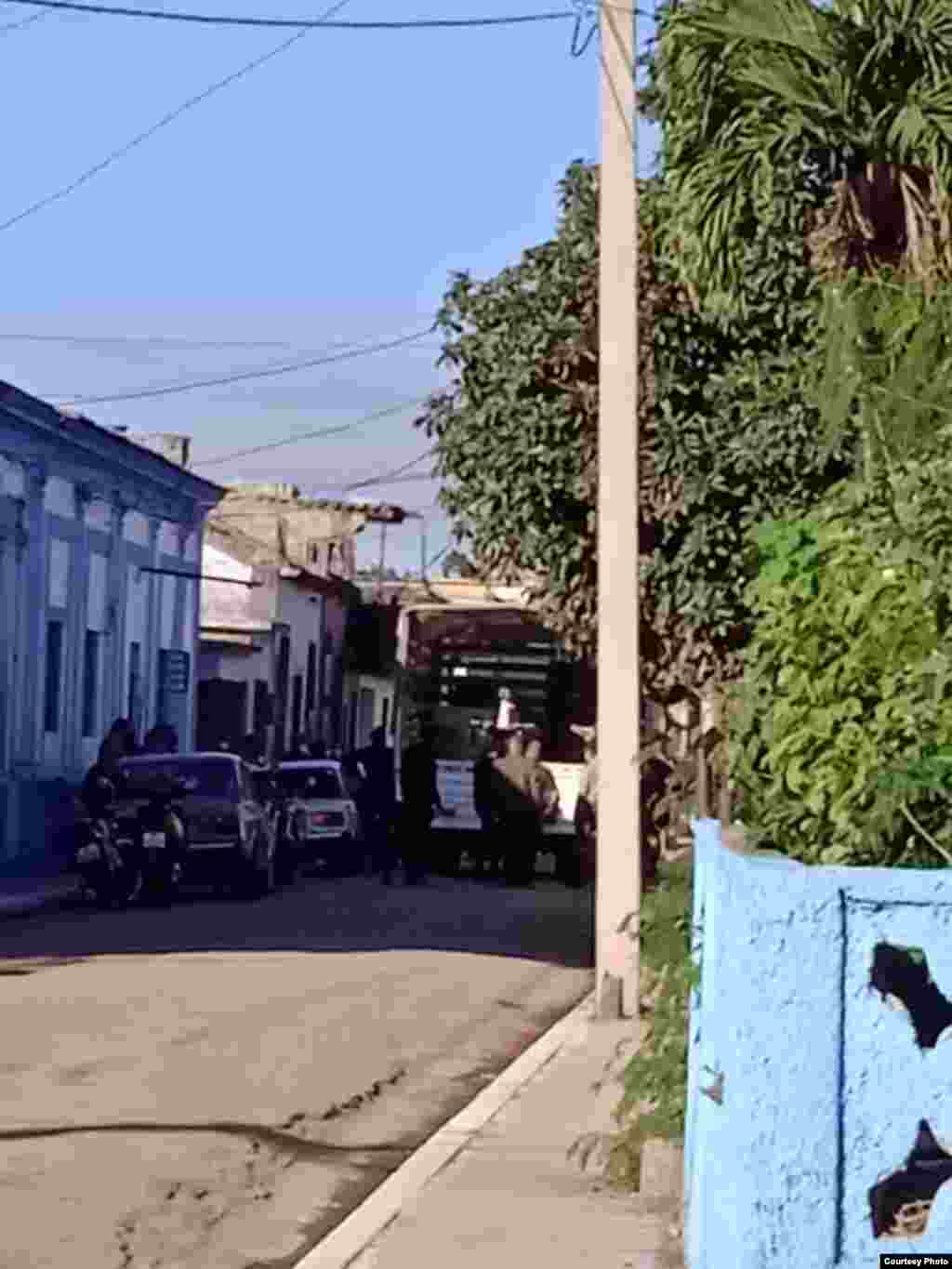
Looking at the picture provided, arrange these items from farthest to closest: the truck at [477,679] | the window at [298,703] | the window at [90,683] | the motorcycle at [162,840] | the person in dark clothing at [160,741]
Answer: the window at [298,703] → the window at [90,683] → the truck at [477,679] → the person in dark clothing at [160,741] → the motorcycle at [162,840]

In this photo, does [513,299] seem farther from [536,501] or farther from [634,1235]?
[634,1235]

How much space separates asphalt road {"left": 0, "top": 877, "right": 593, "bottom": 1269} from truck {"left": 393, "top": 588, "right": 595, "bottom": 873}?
423 inches

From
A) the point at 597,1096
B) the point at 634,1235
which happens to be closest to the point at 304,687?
the point at 597,1096

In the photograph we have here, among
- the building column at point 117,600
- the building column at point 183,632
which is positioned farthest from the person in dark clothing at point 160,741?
the building column at point 183,632

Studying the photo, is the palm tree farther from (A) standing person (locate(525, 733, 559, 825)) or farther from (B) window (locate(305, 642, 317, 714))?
(B) window (locate(305, 642, 317, 714))

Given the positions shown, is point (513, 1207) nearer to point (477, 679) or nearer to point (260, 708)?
point (477, 679)

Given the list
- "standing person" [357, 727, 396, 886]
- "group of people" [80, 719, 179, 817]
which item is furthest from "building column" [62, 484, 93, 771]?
"standing person" [357, 727, 396, 886]

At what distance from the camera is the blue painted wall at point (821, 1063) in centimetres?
771

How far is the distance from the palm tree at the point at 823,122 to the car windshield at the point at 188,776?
63.6ft

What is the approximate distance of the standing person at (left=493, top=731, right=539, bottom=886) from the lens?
35438mm

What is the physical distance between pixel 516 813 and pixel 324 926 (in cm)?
914

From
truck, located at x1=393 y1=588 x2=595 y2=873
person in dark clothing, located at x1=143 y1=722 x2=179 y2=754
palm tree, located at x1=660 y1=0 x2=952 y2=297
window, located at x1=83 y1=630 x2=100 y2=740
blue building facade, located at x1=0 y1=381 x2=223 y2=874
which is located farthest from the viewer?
window, located at x1=83 y1=630 x2=100 y2=740

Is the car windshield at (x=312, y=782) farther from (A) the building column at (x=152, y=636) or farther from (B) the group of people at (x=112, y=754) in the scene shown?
(A) the building column at (x=152, y=636)

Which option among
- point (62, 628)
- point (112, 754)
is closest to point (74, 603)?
point (62, 628)
